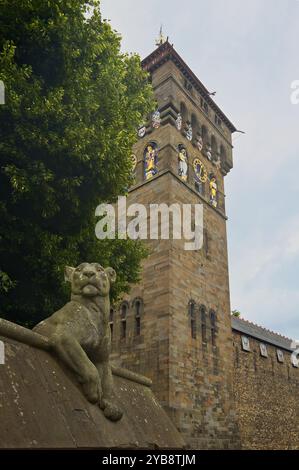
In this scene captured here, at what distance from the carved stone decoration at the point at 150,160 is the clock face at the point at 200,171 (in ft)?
8.65

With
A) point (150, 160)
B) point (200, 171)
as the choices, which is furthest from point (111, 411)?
point (200, 171)

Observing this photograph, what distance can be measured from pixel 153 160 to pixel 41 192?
1551cm

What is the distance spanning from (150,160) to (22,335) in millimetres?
20549

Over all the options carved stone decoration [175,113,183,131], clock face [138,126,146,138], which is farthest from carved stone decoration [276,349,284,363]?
clock face [138,126,146,138]

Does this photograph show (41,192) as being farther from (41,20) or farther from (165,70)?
(165,70)

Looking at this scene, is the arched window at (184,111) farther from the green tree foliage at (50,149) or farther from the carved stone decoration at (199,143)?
the green tree foliage at (50,149)

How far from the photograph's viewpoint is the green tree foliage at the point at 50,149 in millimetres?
7777

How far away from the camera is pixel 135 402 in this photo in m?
4.23

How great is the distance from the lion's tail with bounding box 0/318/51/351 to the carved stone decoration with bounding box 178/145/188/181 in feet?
64.8

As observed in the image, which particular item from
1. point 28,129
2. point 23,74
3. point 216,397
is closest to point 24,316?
point 28,129

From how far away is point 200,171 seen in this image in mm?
24844

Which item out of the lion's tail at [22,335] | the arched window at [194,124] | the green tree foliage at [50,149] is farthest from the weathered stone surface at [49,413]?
the arched window at [194,124]

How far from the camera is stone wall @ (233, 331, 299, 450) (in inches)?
936

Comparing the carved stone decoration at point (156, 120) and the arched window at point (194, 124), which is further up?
the arched window at point (194, 124)
